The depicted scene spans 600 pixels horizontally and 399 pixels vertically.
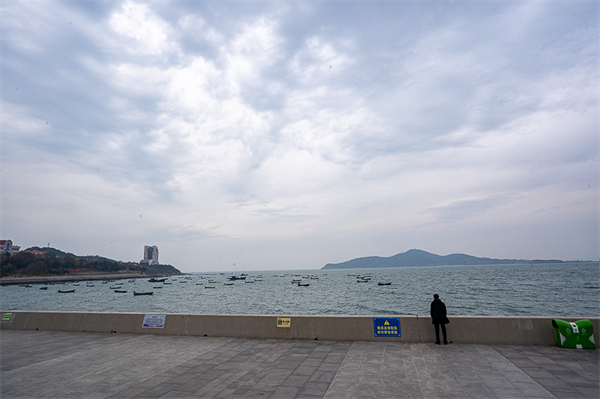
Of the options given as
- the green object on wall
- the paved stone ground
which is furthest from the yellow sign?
the green object on wall

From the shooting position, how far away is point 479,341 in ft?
35.2

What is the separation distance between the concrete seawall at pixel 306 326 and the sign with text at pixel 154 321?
154 millimetres

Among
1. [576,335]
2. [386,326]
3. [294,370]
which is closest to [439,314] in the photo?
[386,326]

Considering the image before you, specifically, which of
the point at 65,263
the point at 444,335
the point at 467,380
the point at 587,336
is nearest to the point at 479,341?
the point at 444,335

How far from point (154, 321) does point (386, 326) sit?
9.55 m

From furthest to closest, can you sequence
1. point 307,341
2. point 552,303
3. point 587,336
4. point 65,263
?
point 65,263
point 552,303
point 307,341
point 587,336

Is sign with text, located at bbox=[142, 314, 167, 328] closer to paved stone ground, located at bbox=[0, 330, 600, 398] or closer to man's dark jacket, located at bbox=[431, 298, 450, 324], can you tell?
paved stone ground, located at bbox=[0, 330, 600, 398]

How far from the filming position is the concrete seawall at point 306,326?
10.6 meters

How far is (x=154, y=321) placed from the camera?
13.9 m

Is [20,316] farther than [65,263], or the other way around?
[65,263]

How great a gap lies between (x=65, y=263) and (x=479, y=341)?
753ft

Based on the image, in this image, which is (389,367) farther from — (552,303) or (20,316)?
(552,303)

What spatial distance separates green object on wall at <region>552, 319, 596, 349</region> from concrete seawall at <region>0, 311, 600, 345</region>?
0.33m

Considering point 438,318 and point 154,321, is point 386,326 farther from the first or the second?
point 154,321
